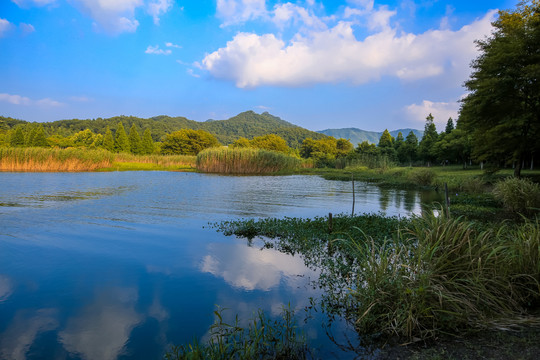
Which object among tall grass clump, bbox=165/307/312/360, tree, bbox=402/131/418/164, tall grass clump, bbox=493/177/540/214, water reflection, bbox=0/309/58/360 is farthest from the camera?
tree, bbox=402/131/418/164

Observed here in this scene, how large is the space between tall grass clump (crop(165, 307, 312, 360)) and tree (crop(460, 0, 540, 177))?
63.5 feet

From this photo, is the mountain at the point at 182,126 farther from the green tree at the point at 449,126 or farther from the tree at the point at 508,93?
the tree at the point at 508,93

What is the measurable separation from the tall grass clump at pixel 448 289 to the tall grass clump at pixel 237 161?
33.3 metres

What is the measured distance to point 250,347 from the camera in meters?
3.52

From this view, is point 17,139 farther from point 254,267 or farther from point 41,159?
point 254,267

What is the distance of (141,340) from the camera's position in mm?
4195

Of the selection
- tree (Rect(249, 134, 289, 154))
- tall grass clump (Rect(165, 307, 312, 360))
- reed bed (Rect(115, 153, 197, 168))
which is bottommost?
tall grass clump (Rect(165, 307, 312, 360))

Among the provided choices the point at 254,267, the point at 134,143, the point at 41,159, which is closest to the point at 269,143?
the point at 134,143

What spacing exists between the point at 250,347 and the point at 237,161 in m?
34.6

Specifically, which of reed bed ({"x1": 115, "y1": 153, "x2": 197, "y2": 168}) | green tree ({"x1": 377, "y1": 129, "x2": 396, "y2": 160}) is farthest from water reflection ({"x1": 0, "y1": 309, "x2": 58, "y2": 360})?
green tree ({"x1": 377, "y1": 129, "x2": 396, "y2": 160})

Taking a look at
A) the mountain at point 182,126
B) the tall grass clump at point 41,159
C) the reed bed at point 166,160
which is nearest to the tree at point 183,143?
the reed bed at point 166,160

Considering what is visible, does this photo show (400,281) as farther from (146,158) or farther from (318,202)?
(146,158)

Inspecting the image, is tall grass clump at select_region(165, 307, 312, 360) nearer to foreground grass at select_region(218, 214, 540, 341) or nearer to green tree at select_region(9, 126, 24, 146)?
foreground grass at select_region(218, 214, 540, 341)

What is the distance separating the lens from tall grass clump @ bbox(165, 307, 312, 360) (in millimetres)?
3455
